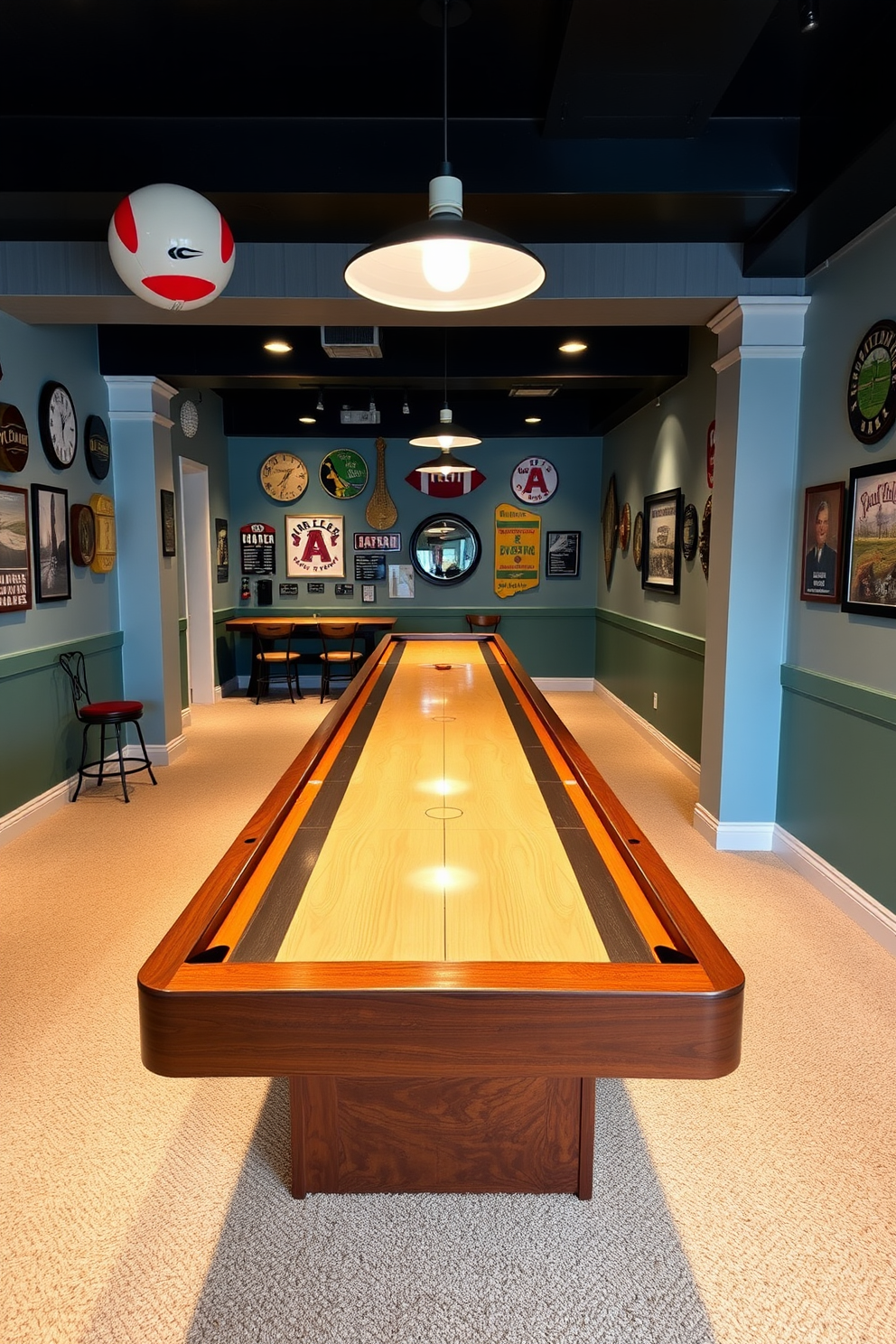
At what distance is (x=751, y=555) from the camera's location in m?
4.00

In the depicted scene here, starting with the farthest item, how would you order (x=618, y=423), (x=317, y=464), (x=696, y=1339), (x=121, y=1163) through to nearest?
(x=317, y=464)
(x=618, y=423)
(x=121, y=1163)
(x=696, y=1339)

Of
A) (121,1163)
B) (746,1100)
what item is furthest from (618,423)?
(121,1163)

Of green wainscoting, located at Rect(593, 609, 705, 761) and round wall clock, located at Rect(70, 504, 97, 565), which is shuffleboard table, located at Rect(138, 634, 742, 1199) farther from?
green wainscoting, located at Rect(593, 609, 705, 761)

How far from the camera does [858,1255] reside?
1.77m

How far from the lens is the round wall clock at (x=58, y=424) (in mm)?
4453

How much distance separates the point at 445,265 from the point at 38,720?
11.8ft

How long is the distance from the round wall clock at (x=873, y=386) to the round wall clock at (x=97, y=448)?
4140 mm

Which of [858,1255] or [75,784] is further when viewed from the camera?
[75,784]

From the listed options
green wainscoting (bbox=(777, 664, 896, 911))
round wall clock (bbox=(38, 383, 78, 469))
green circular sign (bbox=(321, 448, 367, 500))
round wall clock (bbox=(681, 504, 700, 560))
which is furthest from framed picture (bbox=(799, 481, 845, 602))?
green circular sign (bbox=(321, 448, 367, 500))

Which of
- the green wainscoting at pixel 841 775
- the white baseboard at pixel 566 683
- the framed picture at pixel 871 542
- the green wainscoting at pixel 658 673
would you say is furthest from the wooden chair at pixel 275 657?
the framed picture at pixel 871 542

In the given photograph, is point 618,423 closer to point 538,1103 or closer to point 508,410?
point 508,410

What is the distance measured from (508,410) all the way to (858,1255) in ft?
24.2

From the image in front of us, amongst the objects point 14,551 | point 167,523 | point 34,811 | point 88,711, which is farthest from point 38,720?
point 167,523

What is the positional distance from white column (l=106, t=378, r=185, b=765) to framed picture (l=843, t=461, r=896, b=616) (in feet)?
13.7
